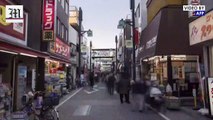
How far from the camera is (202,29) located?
17734mm

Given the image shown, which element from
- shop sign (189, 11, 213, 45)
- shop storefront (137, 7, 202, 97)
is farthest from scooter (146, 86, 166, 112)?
shop sign (189, 11, 213, 45)

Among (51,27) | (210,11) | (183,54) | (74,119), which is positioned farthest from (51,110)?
(183,54)

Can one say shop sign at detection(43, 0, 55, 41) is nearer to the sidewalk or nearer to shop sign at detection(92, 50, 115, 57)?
the sidewalk

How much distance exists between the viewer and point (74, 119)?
1477 centimetres

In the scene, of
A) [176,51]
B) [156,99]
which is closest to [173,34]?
[176,51]

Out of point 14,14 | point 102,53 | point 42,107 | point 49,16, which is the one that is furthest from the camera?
point 102,53

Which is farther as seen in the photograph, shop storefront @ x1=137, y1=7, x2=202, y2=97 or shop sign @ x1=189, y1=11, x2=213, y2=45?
shop storefront @ x1=137, y1=7, x2=202, y2=97

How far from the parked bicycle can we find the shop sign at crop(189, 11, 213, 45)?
25.8 ft

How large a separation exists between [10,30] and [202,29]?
9174 mm

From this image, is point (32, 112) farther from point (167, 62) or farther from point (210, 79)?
point (167, 62)

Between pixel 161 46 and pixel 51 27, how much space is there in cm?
704

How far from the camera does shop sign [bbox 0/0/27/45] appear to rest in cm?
1410

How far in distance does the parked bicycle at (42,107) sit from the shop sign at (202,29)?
7.87 m

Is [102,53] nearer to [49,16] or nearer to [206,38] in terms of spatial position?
[49,16]
